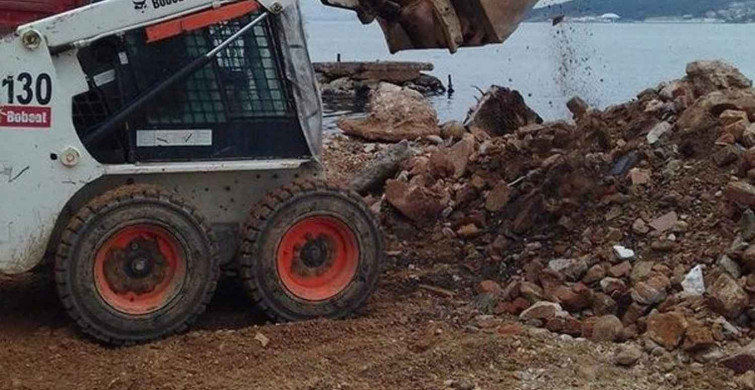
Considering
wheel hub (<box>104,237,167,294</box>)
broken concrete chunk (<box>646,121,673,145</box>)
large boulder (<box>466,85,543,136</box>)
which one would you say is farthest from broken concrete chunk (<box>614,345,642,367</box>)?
large boulder (<box>466,85,543,136</box>)

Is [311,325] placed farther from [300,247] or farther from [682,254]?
[682,254]

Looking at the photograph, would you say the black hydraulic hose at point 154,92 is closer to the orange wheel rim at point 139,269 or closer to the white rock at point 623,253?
the orange wheel rim at point 139,269

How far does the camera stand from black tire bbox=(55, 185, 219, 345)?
19.9ft

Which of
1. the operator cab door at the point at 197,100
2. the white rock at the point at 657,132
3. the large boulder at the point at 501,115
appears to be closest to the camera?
the operator cab door at the point at 197,100

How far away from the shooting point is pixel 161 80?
642cm

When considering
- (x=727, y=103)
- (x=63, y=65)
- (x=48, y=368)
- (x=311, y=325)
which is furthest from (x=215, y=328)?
(x=727, y=103)

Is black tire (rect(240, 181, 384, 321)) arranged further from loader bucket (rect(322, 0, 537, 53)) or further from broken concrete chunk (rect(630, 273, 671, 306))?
broken concrete chunk (rect(630, 273, 671, 306))

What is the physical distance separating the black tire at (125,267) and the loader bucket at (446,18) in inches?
70.8

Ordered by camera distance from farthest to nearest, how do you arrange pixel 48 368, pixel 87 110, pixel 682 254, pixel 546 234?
pixel 546 234, pixel 682 254, pixel 87 110, pixel 48 368

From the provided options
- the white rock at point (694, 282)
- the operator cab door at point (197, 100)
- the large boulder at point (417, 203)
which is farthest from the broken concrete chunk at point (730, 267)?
the large boulder at point (417, 203)

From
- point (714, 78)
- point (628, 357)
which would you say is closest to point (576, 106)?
point (714, 78)

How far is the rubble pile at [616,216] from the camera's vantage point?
6270 millimetres

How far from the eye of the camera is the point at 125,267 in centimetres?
625

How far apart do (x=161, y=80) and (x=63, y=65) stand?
56 cm
